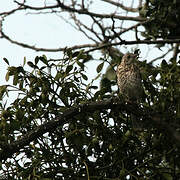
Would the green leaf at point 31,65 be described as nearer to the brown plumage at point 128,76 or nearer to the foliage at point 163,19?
the brown plumage at point 128,76

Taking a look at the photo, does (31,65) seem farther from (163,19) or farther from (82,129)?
(163,19)

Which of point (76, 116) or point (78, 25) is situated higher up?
point (78, 25)

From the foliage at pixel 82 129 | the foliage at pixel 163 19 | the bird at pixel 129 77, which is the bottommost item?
the foliage at pixel 82 129

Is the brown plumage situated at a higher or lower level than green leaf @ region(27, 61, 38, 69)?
higher

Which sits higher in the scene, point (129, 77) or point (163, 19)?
point (163, 19)

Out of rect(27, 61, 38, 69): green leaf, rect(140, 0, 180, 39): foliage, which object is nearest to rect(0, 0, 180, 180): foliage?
rect(27, 61, 38, 69): green leaf

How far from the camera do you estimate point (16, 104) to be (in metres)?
2.05

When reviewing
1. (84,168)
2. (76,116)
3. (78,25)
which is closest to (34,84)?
(76,116)

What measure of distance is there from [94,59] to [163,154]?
1635 mm

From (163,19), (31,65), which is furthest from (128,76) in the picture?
(31,65)

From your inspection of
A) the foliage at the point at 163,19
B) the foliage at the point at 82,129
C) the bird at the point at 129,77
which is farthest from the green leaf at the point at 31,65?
the foliage at the point at 163,19

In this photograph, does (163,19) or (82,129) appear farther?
(163,19)

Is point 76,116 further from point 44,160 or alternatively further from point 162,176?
point 162,176

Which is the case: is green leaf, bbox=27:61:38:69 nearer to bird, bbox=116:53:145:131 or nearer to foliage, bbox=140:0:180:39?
bird, bbox=116:53:145:131
